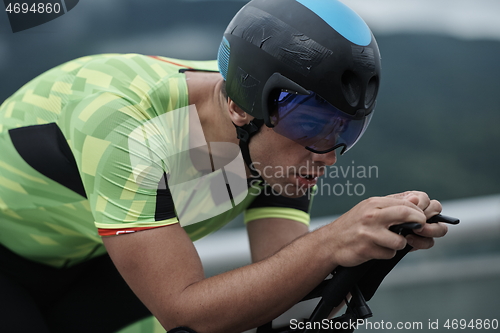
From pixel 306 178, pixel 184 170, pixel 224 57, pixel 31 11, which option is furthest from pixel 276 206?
pixel 31 11

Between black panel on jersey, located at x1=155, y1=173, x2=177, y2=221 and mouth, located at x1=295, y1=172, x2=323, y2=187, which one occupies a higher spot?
black panel on jersey, located at x1=155, y1=173, x2=177, y2=221

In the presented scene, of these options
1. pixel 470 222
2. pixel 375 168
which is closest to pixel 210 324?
pixel 375 168

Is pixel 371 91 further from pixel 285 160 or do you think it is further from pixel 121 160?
pixel 121 160

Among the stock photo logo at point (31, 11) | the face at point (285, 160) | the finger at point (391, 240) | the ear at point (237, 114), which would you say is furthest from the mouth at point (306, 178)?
the stock photo logo at point (31, 11)

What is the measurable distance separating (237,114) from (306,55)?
289mm

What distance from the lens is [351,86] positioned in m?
1.26

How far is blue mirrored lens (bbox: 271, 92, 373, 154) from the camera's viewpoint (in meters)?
1.26

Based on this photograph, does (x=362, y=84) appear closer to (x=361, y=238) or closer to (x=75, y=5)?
(x=361, y=238)

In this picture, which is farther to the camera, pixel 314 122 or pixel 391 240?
pixel 314 122

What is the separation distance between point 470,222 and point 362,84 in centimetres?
253

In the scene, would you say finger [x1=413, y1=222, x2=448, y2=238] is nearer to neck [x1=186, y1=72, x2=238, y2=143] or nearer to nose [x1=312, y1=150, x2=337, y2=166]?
nose [x1=312, y1=150, x2=337, y2=166]

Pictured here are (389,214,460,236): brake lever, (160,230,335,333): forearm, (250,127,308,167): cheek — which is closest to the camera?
(389,214,460,236): brake lever

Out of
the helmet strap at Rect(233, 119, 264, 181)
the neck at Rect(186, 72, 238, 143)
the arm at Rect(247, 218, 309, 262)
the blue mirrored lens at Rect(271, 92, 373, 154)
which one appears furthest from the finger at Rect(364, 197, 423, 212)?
the arm at Rect(247, 218, 309, 262)

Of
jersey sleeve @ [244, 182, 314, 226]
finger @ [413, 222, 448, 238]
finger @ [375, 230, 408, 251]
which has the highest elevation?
finger @ [375, 230, 408, 251]
